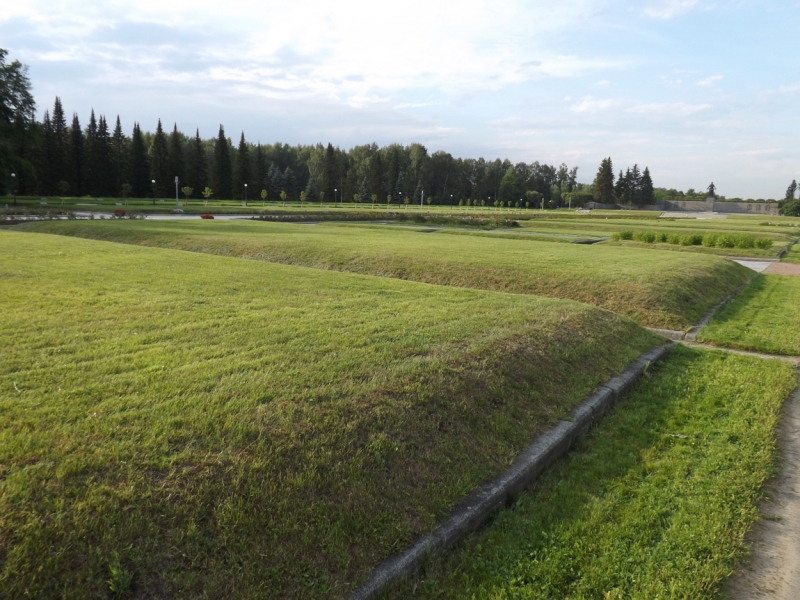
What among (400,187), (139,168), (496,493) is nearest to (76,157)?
(139,168)

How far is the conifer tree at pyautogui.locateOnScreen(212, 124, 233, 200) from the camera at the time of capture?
254 ft

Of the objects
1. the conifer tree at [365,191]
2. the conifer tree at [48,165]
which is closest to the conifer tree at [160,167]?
the conifer tree at [48,165]

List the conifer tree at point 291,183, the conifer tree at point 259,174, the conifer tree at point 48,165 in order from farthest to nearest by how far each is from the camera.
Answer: the conifer tree at point 291,183
the conifer tree at point 259,174
the conifer tree at point 48,165

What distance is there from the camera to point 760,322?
1095 centimetres

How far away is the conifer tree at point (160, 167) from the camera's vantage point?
238 feet

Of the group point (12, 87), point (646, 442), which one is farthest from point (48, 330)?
point (12, 87)

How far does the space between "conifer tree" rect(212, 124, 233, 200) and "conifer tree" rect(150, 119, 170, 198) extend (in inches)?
251

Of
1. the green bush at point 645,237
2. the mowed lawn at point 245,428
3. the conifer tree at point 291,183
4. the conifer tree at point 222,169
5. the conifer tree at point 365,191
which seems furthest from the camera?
the conifer tree at point 365,191

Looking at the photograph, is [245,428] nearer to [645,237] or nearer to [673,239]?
[645,237]

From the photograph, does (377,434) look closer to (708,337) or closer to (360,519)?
(360,519)

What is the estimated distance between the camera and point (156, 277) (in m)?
9.48

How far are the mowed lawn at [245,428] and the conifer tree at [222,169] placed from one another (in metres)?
76.3

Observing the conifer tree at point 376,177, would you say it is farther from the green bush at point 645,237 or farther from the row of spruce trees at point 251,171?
the green bush at point 645,237

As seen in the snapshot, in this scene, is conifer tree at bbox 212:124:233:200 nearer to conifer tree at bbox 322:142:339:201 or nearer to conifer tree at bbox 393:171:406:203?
conifer tree at bbox 322:142:339:201
